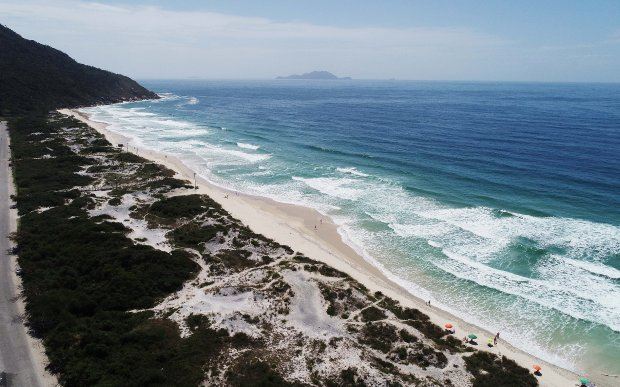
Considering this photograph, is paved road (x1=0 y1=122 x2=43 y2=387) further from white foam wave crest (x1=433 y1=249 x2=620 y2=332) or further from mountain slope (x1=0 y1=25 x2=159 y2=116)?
mountain slope (x1=0 y1=25 x2=159 y2=116)

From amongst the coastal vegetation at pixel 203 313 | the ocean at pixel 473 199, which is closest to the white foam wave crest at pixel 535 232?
the ocean at pixel 473 199

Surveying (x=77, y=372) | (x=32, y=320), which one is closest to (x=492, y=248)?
(x=77, y=372)

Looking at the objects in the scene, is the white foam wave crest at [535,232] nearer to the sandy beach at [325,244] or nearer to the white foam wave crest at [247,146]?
the sandy beach at [325,244]

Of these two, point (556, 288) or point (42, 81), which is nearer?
point (556, 288)

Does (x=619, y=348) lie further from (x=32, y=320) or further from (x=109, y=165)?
(x=109, y=165)

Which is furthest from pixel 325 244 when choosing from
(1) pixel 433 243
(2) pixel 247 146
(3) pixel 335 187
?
(2) pixel 247 146

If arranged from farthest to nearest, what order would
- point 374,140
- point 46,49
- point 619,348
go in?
point 46,49 < point 374,140 < point 619,348

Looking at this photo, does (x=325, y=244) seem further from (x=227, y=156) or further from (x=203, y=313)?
(x=227, y=156)
